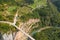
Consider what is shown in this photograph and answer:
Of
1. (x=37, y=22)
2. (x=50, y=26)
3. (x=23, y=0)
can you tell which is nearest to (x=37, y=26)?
(x=37, y=22)

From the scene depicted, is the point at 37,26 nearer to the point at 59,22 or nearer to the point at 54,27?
the point at 54,27

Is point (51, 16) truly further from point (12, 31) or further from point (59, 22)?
point (12, 31)

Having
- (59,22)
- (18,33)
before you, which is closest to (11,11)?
(18,33)

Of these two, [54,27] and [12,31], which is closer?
[12,31]

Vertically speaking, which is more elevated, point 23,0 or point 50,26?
point 23,0

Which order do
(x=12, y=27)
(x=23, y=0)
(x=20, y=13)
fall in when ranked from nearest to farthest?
1. (x=12, y=27)
2. (x=20, y=13)
3. (x=23, y=0)

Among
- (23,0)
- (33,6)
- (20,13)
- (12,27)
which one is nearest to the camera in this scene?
(12,27)
